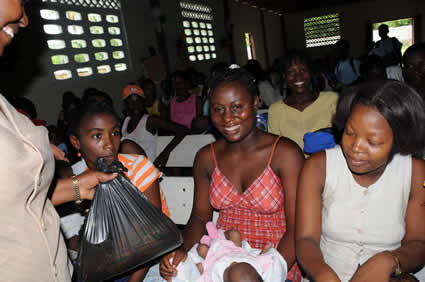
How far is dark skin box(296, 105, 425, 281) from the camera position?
138 centimetres

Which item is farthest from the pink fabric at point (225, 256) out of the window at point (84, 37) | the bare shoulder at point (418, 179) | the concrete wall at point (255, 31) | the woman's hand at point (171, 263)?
the concrete wall at point (255, 31)

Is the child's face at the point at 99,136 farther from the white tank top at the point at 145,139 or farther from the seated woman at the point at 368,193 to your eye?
the white tank top at the point at 145,139

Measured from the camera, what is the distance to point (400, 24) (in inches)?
693

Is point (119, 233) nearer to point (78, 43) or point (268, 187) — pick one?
point (268, 187)

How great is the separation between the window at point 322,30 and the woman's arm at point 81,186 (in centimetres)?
2008

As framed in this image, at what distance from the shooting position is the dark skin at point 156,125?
358 centimetres

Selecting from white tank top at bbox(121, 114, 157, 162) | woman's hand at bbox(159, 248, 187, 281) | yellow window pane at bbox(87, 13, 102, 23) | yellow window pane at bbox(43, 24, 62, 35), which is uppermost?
yellow window pane at bbox(87, 13, 102, 23)

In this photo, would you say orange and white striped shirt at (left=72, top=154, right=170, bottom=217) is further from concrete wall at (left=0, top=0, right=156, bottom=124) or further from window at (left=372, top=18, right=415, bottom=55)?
window at (left=372, top=18, right=415, bottom=55)

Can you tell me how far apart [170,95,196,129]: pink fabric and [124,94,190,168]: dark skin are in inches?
39.7

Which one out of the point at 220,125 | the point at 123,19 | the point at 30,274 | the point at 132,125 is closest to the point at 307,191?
the point at 220,125

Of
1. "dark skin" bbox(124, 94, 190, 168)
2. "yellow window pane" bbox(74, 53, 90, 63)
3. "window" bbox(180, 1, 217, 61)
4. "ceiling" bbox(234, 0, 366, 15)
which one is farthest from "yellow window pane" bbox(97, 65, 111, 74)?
"ceiling" bbox(234, 0, 366, 15)

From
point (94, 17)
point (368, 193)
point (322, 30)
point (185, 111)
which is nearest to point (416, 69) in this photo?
point (368, 193)

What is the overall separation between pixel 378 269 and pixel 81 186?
1458 mm

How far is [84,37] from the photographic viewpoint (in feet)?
21.6
